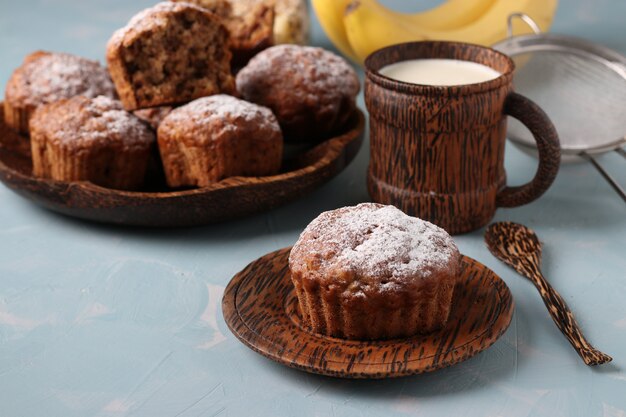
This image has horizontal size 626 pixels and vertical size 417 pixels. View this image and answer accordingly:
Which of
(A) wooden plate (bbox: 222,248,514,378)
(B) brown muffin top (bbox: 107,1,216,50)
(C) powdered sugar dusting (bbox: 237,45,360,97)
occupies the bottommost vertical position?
(A) wooden plate (bbox: 222,248,514,378)

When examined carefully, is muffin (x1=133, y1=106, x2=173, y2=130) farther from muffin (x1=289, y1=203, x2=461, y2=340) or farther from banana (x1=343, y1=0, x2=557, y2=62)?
banana (x1=343, y1=0, x2=557, y2=62)

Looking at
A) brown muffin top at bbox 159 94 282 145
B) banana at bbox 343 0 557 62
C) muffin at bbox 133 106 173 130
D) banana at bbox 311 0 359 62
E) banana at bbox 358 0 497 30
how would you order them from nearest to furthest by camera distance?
brown muffin top at bbox 159 94 282 145
muffin at bbox 133 106 173 130
banana at bbox 343 0 557 62
banana at bbox 311 0 359 62
banana at bbox 358 0 497 30

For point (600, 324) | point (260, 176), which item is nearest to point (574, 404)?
point (600, 324)

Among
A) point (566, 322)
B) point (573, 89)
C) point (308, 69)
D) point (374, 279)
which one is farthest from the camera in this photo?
point (573, 89)

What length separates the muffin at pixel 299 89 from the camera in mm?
1851

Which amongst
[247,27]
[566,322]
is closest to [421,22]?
[247,27]

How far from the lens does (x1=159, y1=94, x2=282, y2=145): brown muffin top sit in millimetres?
1660

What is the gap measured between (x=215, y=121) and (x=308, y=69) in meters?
0.31

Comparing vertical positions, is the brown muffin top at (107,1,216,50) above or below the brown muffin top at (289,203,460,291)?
above

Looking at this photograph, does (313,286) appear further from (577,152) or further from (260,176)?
(577,152)

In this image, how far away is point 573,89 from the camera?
6.97 ft

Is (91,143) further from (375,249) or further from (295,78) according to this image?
(375,249)

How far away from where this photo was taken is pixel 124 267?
1.58 metres

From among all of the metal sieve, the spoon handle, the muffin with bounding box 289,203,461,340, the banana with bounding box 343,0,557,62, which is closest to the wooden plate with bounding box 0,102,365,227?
the muffin with bounding box 289,203,461,340
